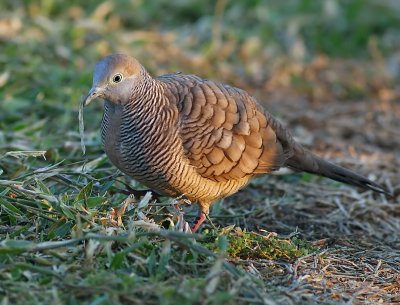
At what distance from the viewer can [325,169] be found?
5613 millimetres

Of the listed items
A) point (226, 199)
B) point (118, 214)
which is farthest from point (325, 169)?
point (118, 214)

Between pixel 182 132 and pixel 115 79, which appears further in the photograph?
pixel 182 132

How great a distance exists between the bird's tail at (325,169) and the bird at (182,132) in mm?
275

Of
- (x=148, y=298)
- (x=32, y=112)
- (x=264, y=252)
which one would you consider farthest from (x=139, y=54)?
(x=148, y=298)

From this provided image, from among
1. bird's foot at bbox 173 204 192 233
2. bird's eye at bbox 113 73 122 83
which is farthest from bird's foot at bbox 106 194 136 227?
bird's eye at bbox 113 73 122 83

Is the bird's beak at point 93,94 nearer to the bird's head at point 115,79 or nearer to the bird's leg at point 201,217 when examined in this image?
the bird's head at point 115,79

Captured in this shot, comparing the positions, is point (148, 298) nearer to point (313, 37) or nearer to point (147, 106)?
point (147, 106)

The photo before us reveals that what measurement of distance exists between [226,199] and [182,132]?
1211 mm

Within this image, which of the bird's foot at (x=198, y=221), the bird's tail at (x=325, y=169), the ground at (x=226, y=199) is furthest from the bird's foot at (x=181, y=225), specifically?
the bird's tail at (x=325, y=169)

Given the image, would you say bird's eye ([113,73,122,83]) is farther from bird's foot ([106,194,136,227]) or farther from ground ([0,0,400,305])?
bird's foot ([106,194,136,227])

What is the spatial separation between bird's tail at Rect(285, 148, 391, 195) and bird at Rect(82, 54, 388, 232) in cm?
27

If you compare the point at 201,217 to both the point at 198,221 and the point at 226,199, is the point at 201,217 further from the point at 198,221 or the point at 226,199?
the point at 226,199

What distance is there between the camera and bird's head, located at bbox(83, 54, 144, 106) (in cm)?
455

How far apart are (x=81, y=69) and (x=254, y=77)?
2.12 m
